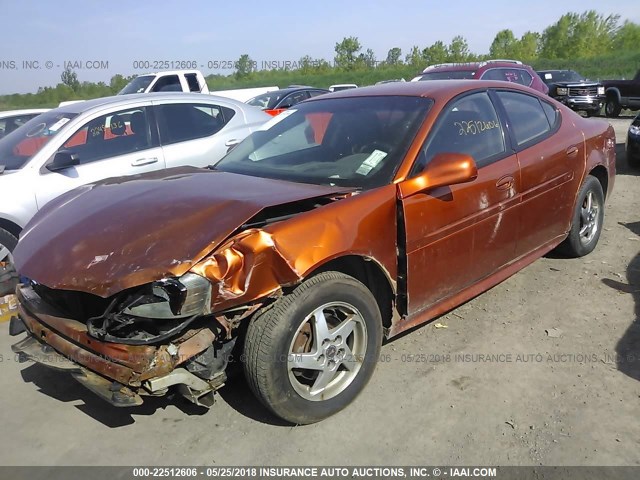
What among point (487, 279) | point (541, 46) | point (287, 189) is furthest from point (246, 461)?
point (541, 46)

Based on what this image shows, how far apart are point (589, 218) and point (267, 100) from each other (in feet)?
35.6

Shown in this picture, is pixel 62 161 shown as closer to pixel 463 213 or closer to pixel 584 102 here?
pixel 463 213

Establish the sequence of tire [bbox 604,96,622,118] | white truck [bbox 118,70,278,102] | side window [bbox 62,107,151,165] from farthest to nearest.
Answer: tire [bbox 604,96,622,118], white truck [bbox 118,70,278,102], side window [bbox 62,107,151,165]

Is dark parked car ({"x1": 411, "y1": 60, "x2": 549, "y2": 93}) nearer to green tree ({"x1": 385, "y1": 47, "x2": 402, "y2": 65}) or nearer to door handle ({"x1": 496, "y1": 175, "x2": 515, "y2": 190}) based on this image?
door handle ({"x1": 496, "y1": 175, "x2": 515, "y2": 190})

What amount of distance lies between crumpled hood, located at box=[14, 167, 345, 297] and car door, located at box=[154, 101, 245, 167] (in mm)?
2602

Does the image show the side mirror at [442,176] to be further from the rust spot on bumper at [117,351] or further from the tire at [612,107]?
the tire at [612,107]

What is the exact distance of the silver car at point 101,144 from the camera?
4938 millimetres

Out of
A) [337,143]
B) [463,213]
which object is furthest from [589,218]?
[337,143]

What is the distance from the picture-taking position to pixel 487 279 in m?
3.79

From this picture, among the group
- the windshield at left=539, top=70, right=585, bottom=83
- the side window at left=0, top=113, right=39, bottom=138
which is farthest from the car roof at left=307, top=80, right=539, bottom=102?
the windshield at left=539, top=70, right=585, bottom=83

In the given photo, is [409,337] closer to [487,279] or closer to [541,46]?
[487,279]

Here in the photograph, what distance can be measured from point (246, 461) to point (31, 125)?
15.4 feet

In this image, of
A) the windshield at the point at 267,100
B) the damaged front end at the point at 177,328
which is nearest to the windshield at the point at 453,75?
the windshield at the point at 267,100

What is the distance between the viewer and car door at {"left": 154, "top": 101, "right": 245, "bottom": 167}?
19.6ft
